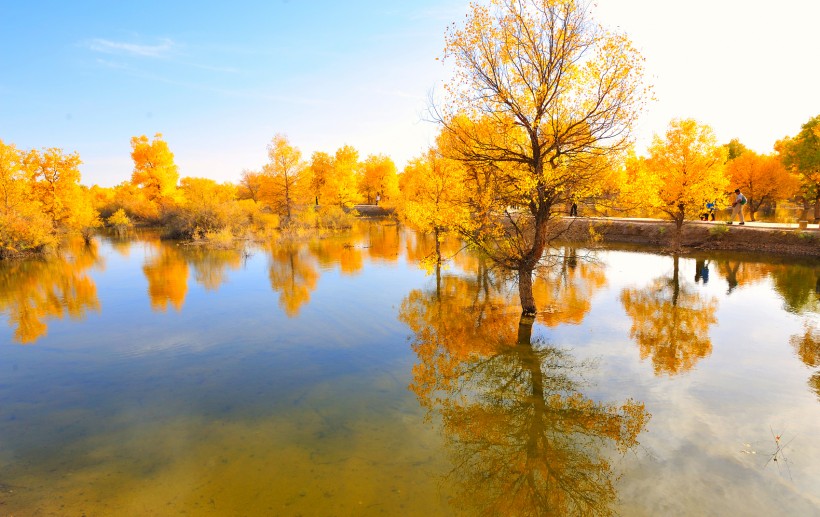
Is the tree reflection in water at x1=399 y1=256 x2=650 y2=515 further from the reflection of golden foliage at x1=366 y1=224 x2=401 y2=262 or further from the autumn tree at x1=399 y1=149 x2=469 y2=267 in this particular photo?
the reflection of golden foliage at x1=366 y1=224 x2=401 y2=262

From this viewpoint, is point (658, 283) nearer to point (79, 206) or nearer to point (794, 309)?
point (794, 309)

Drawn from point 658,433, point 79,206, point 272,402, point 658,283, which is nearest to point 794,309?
point 658,283

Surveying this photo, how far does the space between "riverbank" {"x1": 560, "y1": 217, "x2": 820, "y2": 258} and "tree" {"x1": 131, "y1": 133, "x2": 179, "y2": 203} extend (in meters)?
50.9

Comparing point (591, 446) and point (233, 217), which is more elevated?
point (233, 217)

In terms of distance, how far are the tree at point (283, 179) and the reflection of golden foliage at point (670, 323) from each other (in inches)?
1425

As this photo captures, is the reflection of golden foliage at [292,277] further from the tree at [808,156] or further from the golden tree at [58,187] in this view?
the tree at [808,156]

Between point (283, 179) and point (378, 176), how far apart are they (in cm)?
3559

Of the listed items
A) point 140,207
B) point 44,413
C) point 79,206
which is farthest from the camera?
point 140,207

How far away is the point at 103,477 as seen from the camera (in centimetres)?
642

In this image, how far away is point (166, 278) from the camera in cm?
2203

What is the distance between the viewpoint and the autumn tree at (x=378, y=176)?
76188mm

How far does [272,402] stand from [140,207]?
2281 inches

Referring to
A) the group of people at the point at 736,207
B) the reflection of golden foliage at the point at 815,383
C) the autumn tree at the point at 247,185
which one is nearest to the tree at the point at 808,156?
the group of people at the point at 736,207

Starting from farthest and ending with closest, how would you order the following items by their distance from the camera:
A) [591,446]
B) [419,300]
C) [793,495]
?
[419,300] → [591,446] → [793,495]
